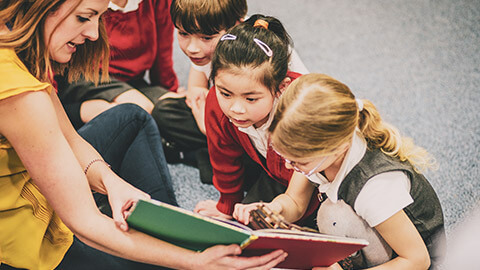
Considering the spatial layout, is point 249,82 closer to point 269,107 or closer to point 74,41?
point 269,107

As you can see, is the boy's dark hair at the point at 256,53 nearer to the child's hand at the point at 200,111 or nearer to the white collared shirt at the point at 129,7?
the child's hand at the point at 200,111

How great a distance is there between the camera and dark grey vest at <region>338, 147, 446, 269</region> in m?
0.91

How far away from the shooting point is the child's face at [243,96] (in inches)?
40.0

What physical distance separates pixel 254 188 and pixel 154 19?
697mm

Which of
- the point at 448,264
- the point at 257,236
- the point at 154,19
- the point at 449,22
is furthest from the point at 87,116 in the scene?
the point at 449,22

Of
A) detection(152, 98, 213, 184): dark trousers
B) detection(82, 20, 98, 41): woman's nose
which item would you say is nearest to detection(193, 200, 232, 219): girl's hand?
detection(152, 98, 213, 184): dark trousers

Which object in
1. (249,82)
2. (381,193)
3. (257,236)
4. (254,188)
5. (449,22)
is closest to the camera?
(257,236)

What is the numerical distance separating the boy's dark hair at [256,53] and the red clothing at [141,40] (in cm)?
62

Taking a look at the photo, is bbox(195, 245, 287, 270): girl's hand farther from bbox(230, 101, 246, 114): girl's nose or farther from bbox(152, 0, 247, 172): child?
bbox(152, 0, 247, 172): child

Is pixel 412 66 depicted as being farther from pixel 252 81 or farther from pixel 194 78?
pixel 252 81

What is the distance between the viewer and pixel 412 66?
A: 1930 millimetres

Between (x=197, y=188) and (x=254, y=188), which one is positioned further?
(x=197, y=188)

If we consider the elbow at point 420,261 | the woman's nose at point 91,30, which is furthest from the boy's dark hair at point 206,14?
the elbow at point 420,261

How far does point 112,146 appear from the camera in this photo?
4.02ft
